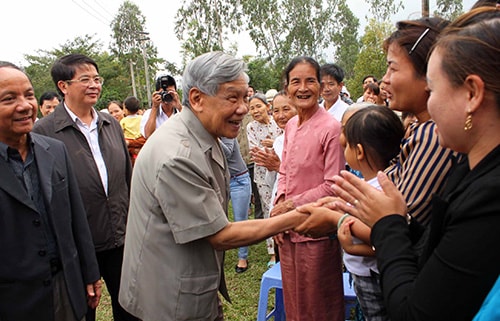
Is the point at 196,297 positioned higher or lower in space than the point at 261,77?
lower

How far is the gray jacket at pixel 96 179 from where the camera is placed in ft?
9.27

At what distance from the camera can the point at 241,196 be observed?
189 inches

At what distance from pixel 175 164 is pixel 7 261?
103 cm

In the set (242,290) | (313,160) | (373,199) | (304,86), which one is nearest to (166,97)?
(304,86)

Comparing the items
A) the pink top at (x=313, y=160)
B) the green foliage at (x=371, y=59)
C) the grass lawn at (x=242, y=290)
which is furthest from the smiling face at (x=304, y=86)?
the green foliage at (x=371, y=59)

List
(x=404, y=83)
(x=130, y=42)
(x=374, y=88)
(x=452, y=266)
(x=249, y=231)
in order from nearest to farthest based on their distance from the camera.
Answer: (x=452, y=266)
(x=404, y=83)
(x=249, y=231)
(x=374, y=88)
(x=130, y=42)

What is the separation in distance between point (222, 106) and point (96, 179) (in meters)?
1.49

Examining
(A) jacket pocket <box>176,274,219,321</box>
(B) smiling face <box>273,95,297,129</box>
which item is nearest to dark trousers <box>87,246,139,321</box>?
(A) jacket pocket <box>176,274,219,321</box>

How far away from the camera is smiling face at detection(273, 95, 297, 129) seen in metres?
4.14

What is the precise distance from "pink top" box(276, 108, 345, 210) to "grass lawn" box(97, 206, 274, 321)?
1.63 m

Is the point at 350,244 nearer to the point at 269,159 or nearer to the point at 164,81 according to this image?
the point at 269,159

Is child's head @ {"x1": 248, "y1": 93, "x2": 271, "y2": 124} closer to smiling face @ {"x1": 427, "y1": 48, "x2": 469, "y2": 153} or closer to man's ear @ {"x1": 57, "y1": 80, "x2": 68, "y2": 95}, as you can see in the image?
man's ear @ {"x1": 57, "y1": 80, "x2": 68, "y2": 95}

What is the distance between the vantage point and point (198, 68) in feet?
6.06

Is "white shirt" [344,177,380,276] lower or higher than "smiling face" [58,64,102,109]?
lower
